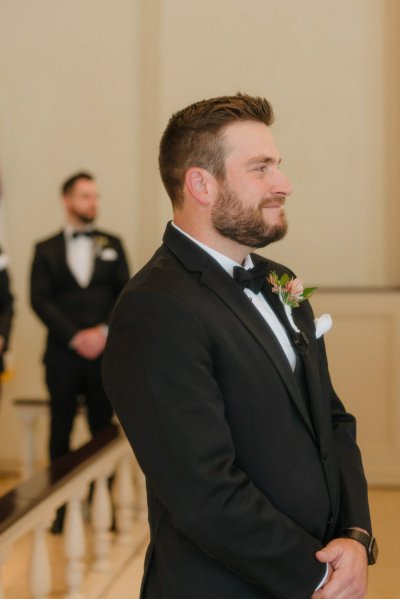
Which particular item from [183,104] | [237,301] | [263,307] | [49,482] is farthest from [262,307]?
[183,104]

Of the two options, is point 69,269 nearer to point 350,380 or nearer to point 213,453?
point 350,380

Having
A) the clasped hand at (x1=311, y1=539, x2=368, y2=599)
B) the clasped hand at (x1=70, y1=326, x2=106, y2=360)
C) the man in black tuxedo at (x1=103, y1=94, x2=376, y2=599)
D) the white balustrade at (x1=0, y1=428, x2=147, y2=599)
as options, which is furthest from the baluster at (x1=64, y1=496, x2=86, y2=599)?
the clasped hand at (x1=311, y1=539, x2=368, y2=599)

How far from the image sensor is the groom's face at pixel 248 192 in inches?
74.2

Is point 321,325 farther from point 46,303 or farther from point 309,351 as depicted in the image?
point 46,303

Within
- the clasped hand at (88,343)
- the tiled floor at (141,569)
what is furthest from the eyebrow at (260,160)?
the clasped hand at (88,343)

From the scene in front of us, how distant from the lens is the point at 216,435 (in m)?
1.72

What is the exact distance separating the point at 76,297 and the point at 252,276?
3228 mm

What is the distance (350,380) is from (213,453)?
4210 mm

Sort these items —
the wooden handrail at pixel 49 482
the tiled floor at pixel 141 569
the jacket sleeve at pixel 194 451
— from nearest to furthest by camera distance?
the jacket sleeve at pixel 194 451 → the wooden handrail at pixel 49 482 → the tiled floor at pixel 141 569

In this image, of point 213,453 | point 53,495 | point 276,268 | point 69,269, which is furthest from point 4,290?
point 213,453

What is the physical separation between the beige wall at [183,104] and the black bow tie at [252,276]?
164 inches

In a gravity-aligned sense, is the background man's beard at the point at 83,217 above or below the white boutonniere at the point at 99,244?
above

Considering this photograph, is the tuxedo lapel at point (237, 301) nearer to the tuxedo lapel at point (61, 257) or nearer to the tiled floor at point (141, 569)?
the tiled floor at point (141, 569)

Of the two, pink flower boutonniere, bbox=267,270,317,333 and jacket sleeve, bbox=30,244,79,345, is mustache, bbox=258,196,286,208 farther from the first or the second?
jacket sleeve, bbox=30,244,79,345
